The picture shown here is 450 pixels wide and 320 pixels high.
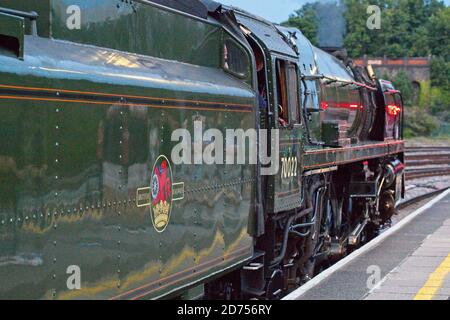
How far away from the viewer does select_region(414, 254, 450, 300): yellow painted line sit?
8289mm

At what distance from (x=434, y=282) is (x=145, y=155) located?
Result: 4.69 metres

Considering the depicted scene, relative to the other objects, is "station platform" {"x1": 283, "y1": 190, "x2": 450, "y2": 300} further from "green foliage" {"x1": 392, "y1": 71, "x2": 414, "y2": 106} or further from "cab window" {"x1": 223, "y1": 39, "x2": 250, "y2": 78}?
"green foliage" {"x1": 392, "y1": 71, "x2": 414, "y2": 106}

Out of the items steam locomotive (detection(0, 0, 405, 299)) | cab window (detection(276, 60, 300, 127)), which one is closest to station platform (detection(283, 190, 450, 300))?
steam locomotive (detection(0, 0, 405, 299))

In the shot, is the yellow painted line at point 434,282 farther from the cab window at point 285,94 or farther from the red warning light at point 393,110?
the red warning light at point 393,110

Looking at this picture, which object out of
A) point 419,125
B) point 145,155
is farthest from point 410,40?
point 145,155

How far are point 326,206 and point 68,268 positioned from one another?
321 inches

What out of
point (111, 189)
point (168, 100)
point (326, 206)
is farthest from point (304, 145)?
point (111, 189)

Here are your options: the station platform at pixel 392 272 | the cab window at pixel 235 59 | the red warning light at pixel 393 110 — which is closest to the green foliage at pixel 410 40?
the red warning light at pixel 393 110

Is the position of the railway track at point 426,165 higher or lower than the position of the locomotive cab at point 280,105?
lower

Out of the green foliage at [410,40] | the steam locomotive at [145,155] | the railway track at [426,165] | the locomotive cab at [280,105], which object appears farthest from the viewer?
the green foliage at [410,40]

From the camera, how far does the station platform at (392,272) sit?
847 centimetres

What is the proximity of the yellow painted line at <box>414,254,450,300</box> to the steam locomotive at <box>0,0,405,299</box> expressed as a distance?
1.62m
